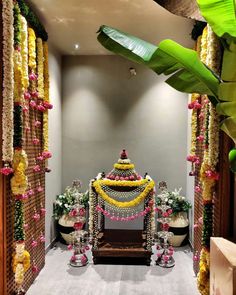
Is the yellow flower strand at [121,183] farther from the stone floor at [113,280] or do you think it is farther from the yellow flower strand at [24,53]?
the yellow flower strand at [24,53]

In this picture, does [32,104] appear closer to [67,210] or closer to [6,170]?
[6,170]

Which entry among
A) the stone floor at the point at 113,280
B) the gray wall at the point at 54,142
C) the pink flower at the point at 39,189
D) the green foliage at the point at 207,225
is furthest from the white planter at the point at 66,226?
the green foliage at the point at 207,225

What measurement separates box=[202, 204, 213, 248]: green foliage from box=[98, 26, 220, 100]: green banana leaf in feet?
4.60

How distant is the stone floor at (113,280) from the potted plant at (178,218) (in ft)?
1.68

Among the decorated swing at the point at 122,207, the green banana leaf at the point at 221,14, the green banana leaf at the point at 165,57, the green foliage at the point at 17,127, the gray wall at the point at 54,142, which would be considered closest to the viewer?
the green banana leaf at the point at 221,14

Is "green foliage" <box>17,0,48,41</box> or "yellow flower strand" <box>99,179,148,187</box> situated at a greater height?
"green foliage" <box>17,0,48,41</box>

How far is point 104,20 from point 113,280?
3014 millimetres

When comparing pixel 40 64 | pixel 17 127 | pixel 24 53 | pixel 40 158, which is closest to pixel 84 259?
pixel 40 158

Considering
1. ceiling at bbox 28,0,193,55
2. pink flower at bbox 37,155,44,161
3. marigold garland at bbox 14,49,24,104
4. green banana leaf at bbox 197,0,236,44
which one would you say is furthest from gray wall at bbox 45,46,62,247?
green banana leaf at bbox 197,0,236,44

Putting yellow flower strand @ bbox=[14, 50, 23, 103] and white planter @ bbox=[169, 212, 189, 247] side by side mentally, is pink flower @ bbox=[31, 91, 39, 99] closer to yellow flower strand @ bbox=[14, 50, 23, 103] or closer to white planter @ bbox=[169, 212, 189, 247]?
yellow flower strand @ bbox=[14, 50, 23, 103]

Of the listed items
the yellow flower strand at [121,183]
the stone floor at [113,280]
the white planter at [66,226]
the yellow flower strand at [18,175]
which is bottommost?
the stone floor at [113,280]

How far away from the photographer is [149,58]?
59.9 inches

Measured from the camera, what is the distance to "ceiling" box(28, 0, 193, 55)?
124 inches

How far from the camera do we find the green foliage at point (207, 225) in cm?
270
